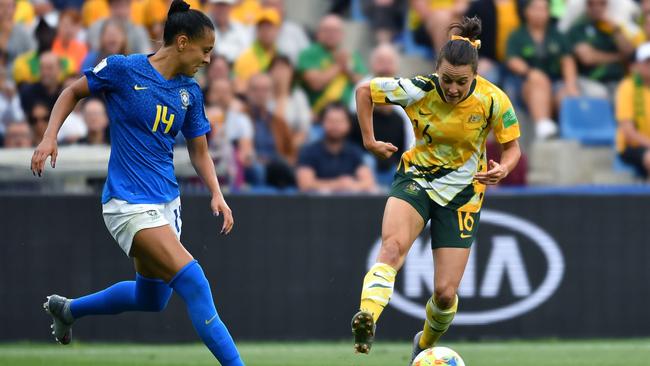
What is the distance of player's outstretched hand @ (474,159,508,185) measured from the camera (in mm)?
7957

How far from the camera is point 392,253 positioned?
822cm

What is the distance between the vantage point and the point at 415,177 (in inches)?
342

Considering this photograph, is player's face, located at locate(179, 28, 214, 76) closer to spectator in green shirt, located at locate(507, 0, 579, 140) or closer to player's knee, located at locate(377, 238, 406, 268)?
player's knee, located at locate(377, 238, 406, 268)

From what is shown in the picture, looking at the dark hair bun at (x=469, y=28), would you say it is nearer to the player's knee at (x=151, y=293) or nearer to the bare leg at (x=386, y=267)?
the bare leg at (x=386, y=267)

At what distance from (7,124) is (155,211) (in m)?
6.36

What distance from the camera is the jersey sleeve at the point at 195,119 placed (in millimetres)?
7977

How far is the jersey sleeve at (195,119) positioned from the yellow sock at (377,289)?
55.8 inches

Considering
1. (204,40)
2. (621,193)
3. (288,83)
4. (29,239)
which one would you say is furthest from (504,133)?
(288,83)

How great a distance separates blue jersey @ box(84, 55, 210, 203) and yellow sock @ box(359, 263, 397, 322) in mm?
1359

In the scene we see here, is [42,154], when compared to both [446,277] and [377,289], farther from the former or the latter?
[446,277]

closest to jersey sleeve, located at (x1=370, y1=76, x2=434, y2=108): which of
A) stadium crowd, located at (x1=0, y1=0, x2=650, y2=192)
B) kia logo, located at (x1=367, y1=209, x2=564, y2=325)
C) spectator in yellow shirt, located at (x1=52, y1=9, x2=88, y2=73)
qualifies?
kia logo, located at (x1=367, y1=209, x2=564, y2=325)

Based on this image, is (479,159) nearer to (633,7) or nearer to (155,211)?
(155,211)

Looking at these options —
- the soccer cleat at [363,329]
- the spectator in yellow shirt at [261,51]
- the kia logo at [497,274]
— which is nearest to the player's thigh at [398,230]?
the soccer cleat at [363,329]

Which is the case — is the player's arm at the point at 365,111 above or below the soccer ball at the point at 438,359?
above
